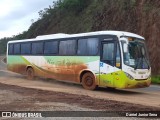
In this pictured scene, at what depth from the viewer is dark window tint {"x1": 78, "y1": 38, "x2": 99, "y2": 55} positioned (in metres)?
18.7

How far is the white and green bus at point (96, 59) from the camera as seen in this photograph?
17.2 metres

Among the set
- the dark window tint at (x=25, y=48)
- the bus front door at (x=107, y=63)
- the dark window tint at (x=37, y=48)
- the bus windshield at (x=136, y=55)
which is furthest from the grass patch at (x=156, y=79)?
the dark window tint at (x=25, y=48)

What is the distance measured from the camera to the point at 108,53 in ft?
58.7

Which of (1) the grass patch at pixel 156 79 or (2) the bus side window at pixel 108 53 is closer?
(2) the bus side window at pixel 108 53

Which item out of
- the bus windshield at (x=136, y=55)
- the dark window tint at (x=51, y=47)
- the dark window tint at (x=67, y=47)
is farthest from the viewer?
the dark window tint at (x=51, y=47)

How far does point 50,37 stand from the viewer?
75.0 feet

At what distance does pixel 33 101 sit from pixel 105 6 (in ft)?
85.2

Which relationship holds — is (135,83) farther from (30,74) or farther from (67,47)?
(30,74)

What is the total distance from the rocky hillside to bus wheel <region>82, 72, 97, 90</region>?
358 inches

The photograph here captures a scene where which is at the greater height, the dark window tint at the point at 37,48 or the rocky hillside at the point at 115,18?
the rocky hillside at the point at 115,18

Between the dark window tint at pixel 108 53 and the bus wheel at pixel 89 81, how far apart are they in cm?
135

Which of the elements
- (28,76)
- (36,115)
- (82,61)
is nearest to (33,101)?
(36,115)

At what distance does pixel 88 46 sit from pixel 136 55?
2.89 m

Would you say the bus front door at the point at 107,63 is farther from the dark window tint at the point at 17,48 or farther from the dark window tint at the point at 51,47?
the dark window tint at the point at 17,48
